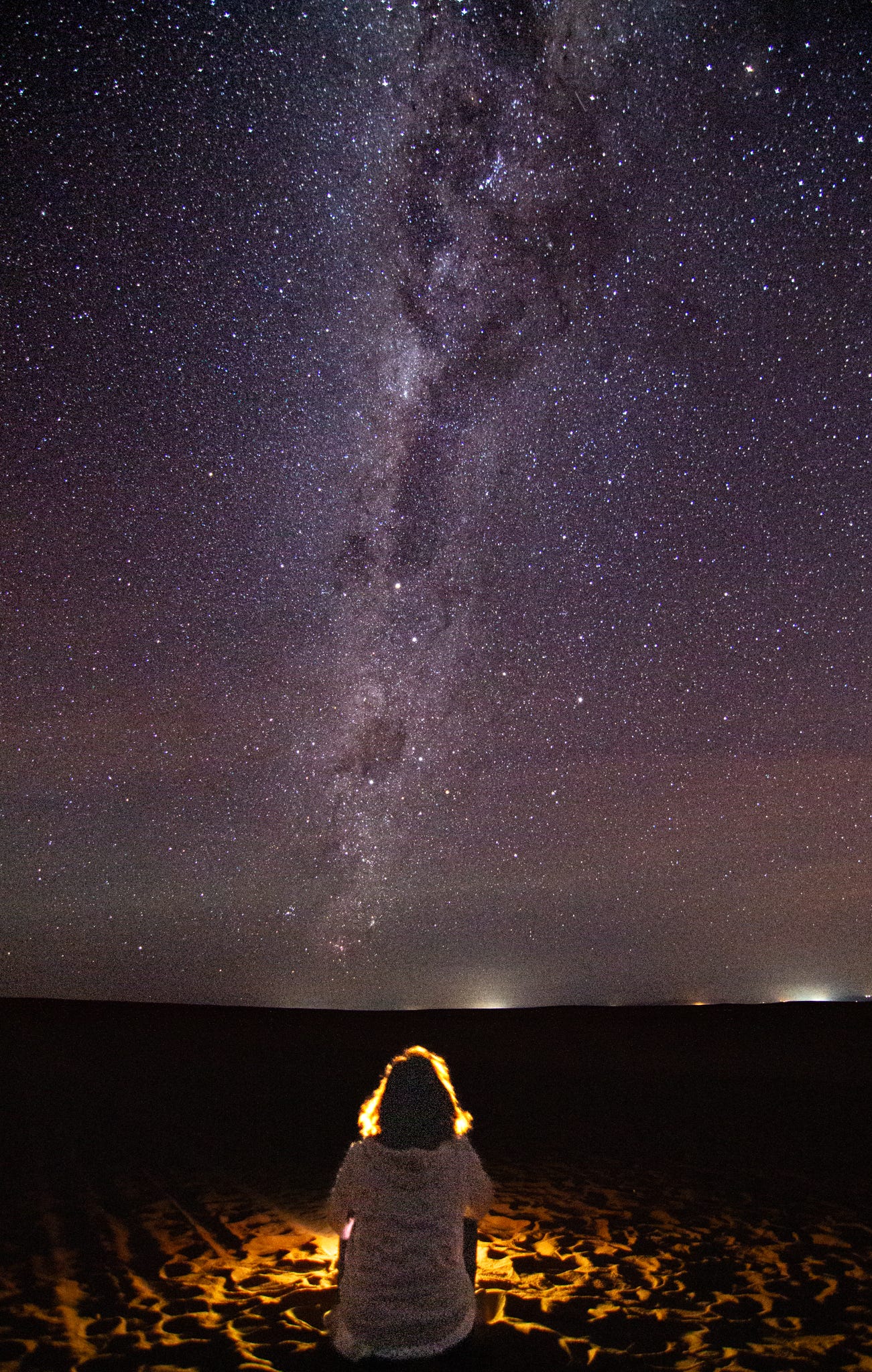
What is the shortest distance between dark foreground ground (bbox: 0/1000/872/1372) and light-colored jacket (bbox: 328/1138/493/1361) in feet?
0.73

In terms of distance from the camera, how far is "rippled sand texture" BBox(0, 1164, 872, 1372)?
358 centimetres

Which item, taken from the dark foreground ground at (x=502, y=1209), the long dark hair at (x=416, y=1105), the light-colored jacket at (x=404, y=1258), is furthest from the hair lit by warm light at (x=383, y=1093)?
the dark foreground ground at (x=502, y=1209)

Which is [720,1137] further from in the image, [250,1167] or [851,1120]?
[250,1167]

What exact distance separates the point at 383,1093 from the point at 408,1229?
0.47m

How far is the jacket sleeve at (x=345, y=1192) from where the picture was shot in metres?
3.33

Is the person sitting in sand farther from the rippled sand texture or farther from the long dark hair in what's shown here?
the rippled sand texture

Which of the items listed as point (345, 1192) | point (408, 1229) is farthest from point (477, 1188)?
point (345, 1192)

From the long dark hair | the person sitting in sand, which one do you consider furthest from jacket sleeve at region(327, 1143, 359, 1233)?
the long dark hair

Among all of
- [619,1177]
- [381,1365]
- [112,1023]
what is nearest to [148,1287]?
[381,1365]

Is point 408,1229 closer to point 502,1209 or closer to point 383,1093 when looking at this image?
point 383,1093

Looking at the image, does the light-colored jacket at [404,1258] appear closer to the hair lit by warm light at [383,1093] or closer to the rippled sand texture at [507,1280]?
the hair lit by warm light at [383,1093]

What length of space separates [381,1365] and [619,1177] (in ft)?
13.0

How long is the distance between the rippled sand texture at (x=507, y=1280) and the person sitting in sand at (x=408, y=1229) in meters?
0.33

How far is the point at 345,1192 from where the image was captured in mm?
3367
